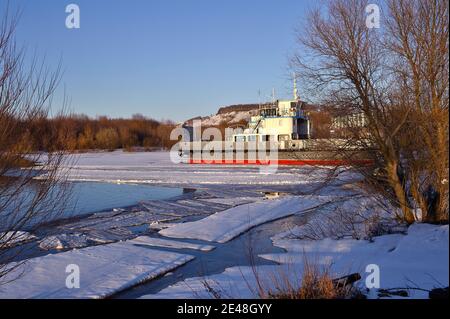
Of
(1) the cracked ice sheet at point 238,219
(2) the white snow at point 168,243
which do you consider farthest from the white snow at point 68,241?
(1) the cracked ice sheet at point 238,219

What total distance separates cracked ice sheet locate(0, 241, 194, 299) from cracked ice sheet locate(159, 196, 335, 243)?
185 cm

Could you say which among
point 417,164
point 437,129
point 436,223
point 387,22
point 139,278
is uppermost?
point 387,22

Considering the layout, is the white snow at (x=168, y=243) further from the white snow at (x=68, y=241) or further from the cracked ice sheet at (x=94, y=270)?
the white snow at (x=68, y=241)

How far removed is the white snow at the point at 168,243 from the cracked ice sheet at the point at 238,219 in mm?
612

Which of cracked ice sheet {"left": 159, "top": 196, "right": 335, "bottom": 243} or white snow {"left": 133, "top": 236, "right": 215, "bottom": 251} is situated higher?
cracked ice sheet {"left": 159, "top": 196, "right": 335, "bottom": 243}

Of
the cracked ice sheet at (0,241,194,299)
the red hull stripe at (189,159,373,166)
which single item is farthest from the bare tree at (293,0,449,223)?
the cracked ice sheet at (0,241,194,299)

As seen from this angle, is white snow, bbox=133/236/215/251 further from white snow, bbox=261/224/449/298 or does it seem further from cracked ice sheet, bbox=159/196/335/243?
white snow, bbox=261/224/449/298

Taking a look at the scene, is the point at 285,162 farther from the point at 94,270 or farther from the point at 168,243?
the point at 94,270

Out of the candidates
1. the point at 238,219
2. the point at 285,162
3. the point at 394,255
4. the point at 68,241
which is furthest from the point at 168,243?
the point at 285,162

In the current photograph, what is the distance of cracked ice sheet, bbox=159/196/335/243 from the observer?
11867mm

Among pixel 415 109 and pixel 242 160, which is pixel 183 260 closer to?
pixel 415 109

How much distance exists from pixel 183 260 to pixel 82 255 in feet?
7.44

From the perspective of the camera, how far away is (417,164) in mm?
9883
